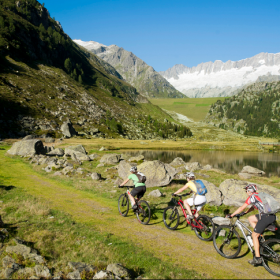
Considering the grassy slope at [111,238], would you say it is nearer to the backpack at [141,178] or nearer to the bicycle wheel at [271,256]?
the bicycle wheel at [271,256]

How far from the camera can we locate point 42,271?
24.6 ft

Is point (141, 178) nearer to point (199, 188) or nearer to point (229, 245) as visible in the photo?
point (199, 188)

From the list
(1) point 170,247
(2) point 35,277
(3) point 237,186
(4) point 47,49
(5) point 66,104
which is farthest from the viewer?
(4) point 47,49

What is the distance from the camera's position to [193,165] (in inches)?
1759

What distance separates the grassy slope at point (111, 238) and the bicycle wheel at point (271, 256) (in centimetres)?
37

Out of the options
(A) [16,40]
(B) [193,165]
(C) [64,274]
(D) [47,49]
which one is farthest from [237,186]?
(D) [47,49]

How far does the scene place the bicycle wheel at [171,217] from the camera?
12625 mm

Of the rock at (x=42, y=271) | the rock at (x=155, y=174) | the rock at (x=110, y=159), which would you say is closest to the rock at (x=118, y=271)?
the rock at (x=42, y=271)

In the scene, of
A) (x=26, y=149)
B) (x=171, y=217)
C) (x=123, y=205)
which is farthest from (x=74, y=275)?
(x=26, y=149)

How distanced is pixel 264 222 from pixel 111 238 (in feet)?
26.2

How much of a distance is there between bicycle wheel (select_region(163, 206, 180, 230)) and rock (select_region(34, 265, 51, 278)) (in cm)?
768

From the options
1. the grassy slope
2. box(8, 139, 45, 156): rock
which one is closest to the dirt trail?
the grassy slope

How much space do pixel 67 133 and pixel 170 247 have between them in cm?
9747

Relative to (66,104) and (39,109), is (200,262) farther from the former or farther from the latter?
(66,104)
